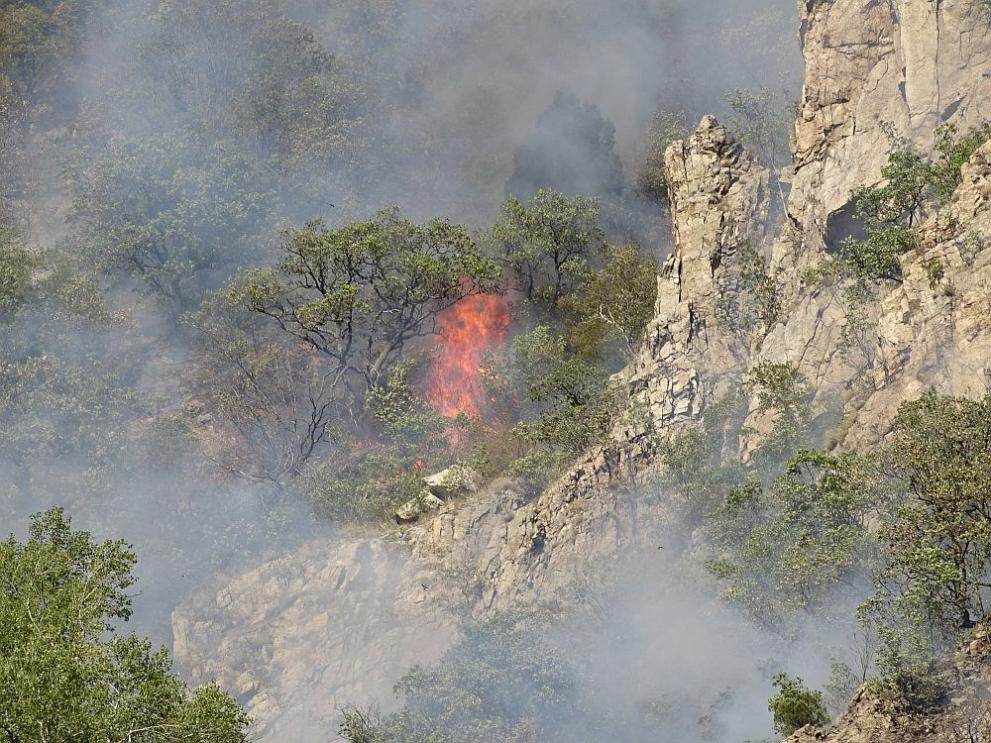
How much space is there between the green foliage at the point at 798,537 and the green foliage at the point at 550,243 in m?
15.9

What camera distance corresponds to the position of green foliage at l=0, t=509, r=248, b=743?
19.5 m

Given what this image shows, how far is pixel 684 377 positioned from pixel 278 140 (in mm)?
28050

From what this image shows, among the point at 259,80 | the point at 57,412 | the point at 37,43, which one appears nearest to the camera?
the point at 57,412

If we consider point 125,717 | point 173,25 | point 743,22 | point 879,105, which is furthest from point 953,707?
point 173,25

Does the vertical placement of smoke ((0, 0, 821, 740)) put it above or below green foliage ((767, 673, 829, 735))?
above

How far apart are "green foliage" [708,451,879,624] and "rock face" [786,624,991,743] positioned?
3400mm

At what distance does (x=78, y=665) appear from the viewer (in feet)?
66.6

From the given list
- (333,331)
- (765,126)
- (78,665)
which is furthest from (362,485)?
(78,665)

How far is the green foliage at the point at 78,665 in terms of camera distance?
19542mm

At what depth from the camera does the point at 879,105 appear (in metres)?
33.1

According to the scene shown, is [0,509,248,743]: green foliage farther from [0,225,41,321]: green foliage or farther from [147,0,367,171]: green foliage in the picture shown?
[147,0,367,171]: green foliage

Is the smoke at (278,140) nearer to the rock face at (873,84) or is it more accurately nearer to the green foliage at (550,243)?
the green foliage at (550,243)

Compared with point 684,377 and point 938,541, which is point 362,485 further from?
point 938,541

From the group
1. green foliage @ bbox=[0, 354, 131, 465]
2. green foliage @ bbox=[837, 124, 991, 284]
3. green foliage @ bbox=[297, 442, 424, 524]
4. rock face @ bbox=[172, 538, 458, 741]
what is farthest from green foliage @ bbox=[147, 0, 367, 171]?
green foliage @ bbox=[837, 124, 991, 284]
